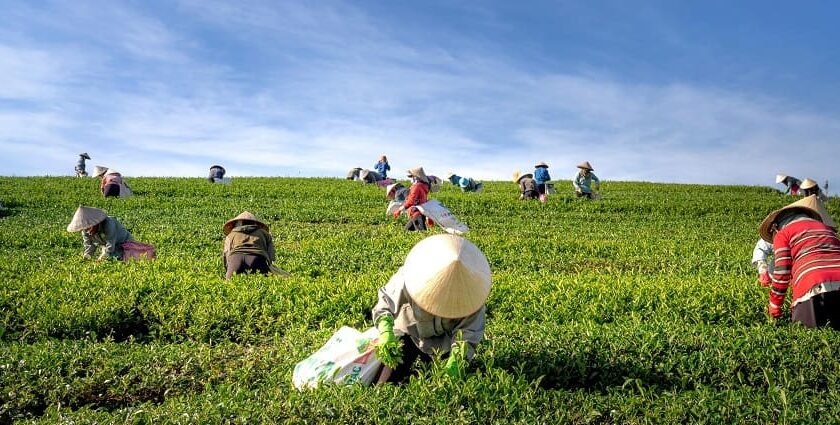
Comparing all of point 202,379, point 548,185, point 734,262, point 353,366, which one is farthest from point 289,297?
point 548,185

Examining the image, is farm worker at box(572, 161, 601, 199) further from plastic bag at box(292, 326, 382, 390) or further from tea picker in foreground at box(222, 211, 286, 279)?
plastic bag at box(292, 326, 382, 390)

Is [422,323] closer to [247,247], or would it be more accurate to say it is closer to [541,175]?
[247,247]

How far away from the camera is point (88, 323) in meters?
7.64

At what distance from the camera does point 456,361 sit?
15.3 ft

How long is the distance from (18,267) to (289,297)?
5.05m

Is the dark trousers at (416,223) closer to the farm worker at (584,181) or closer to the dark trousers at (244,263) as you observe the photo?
the dark trousers at (244,263)

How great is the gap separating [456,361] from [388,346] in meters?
0.49

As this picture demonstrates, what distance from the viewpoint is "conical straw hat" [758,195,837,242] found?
6.96m

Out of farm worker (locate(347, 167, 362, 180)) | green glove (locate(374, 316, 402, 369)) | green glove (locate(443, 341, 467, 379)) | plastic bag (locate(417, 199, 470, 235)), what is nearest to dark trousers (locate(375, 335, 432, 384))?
green glove (locate(374, 316, 402, 369))

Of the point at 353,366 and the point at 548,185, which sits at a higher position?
the point at 548,185

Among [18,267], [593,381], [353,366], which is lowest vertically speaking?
[593,381]

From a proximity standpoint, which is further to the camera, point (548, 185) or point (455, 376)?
point (548, 185)

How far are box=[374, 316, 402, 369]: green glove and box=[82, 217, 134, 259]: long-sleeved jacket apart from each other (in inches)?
316

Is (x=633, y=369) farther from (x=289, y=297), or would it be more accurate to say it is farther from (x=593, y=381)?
(x=289, y=297)
